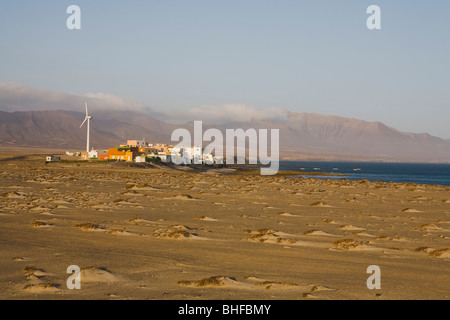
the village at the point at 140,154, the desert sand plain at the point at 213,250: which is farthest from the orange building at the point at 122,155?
the desert sand plain at the point at 213,250

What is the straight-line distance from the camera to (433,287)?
11086mm

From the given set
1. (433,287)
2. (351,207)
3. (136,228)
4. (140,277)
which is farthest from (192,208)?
(433,287)

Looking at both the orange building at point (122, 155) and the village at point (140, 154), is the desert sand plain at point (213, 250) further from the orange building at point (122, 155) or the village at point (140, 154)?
the orange building at point (122, 155)

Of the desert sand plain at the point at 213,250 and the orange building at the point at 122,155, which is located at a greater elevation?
the orange building at the point at 122,155

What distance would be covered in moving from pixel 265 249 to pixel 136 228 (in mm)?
5587

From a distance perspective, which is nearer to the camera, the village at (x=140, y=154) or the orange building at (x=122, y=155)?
the village at (x=140, y=154)

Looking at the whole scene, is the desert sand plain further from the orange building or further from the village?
the orange building

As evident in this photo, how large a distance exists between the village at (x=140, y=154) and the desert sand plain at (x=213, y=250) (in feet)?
273

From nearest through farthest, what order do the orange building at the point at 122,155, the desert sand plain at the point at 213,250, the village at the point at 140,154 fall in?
the desert sand plain at the point at 213,250, the village at the point at 140,154, the orange building at the point at 122,155

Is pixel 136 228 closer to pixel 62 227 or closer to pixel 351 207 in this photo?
pixel 62 227

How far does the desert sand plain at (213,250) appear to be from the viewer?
1041 centimetres

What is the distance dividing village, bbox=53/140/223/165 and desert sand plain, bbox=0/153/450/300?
8335 cm

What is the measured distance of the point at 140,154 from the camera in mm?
128500
